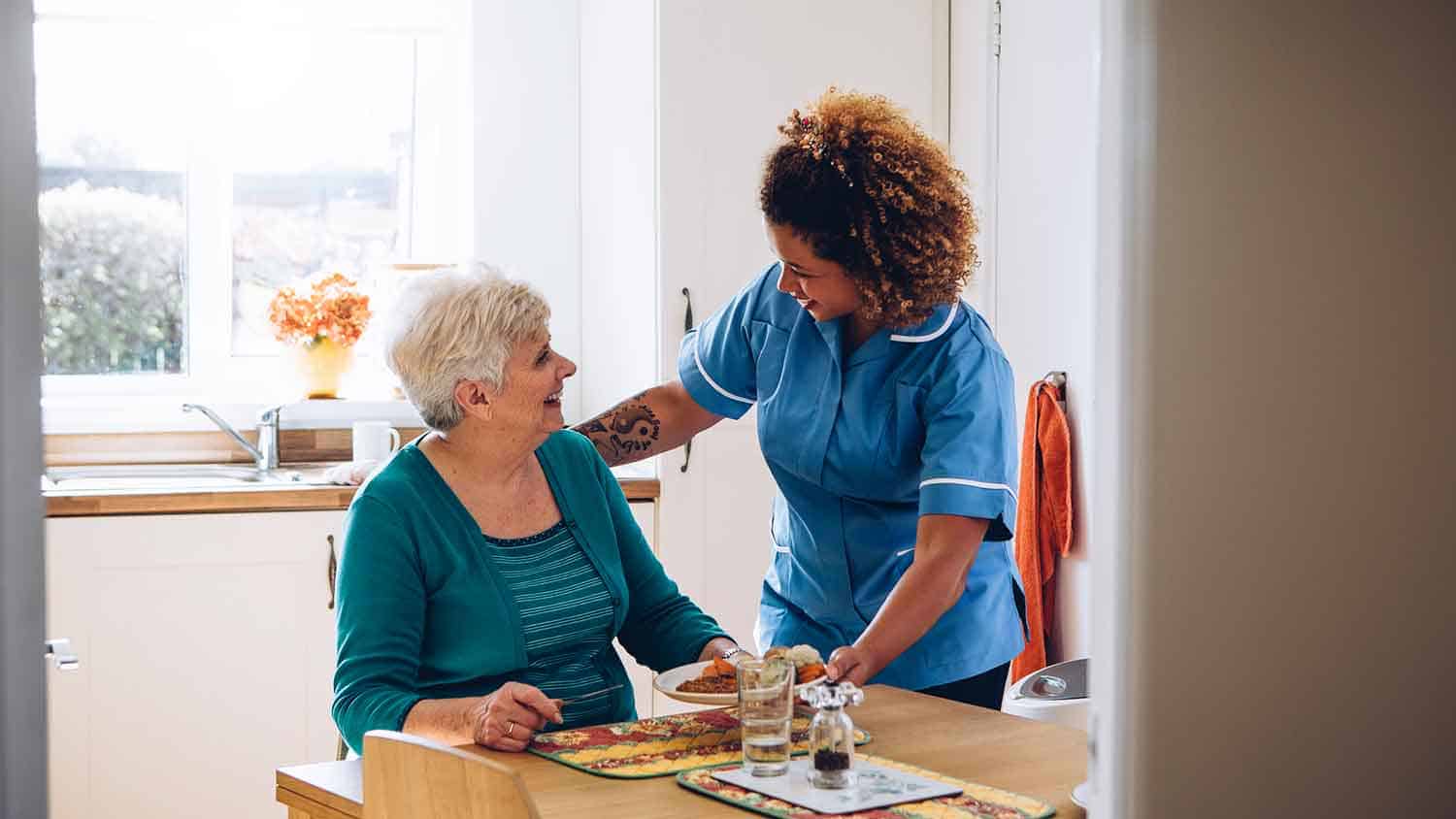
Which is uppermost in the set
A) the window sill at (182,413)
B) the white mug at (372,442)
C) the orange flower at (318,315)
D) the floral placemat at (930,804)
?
the orange flower at (318,315)

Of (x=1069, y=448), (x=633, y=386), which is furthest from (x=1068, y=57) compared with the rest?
(x=633, y=386)

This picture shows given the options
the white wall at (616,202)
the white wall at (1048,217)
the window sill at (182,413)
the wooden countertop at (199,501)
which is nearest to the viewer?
the white wall at (1048,217)

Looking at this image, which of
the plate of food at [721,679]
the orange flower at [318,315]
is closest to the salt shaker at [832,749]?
the plate of food at [721,679]

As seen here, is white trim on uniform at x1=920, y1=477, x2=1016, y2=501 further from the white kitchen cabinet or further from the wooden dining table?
the white kitchen cabinet

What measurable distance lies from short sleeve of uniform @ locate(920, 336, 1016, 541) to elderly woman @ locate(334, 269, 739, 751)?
14.1 inches

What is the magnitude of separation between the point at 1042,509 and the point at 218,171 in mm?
2266

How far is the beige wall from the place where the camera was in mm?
525

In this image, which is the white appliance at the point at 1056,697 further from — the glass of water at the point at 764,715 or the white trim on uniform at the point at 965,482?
the glass of water at the point at 764,715

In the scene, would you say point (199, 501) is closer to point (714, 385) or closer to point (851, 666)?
point (714, 385)

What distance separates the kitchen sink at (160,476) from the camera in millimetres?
3223

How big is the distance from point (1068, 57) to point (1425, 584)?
2.45 m

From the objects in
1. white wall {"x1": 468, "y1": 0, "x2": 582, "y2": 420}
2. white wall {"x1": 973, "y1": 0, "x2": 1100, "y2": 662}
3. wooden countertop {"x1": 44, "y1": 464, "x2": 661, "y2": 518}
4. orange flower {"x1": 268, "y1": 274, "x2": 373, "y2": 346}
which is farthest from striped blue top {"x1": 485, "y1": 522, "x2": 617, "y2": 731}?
white wall {"x1": 468, "y1": 0, "x2": 582, "y2": 420}

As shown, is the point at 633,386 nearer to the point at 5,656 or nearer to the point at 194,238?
the point at 194,238

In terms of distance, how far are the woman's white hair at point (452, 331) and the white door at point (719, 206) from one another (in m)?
1.32
